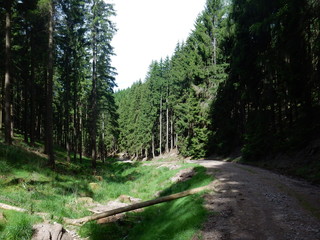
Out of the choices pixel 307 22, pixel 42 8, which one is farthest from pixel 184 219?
pixel 42 8

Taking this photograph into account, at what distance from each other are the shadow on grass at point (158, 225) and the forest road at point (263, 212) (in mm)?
358

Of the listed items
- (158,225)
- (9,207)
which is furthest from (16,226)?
(158,225)

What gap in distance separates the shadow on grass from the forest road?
1.17ft

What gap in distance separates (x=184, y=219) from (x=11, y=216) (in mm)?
5261

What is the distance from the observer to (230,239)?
4648 millimetres

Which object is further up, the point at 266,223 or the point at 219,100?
the point at 219,100

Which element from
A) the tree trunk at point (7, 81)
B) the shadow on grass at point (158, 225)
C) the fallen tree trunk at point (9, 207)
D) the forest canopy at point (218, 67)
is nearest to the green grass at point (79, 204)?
the shadow on grass at point (158, 225)

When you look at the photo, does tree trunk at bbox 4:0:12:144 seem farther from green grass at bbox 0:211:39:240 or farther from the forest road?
the forest road

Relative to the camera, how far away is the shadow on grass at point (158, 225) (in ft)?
18.4

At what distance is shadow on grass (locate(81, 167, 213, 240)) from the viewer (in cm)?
561

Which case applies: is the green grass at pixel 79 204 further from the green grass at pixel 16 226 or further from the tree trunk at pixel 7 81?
the tree trunk at pixel 7 81

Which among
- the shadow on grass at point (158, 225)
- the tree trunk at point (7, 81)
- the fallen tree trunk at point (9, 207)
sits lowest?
the shadow on grass at point (158, 225)

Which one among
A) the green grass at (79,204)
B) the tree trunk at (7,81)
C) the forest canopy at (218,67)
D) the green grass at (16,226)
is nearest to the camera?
the green grass at (16,226)

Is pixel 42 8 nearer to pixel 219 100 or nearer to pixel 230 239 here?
pixel 230 239
